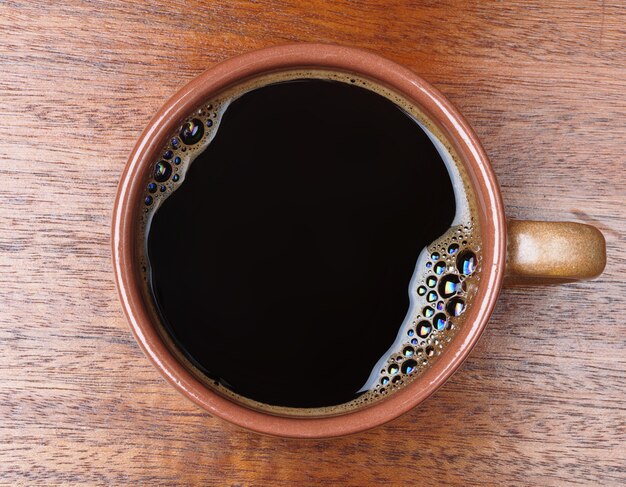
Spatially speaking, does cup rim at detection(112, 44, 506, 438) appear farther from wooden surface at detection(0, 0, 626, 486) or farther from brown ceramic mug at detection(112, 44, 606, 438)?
wooden surface at detection(0, 0, 626, 486)

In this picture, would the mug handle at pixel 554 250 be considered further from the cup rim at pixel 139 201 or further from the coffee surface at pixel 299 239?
the coffee surface at pixel 299 239

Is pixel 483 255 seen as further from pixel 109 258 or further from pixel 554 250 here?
pixel 109 258

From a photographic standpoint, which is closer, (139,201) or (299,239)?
(139,201)

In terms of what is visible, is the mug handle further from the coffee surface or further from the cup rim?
the coffee surface

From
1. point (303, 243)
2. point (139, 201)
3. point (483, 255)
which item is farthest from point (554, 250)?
point (139, 201)

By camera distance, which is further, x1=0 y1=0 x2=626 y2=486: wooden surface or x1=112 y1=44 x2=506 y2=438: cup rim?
x1=0 y1=0 x2=626 y2=486: wooden surface

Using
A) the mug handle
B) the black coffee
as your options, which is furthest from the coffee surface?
the mug handle

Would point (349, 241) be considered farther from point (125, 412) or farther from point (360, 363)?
point (125, 412)
